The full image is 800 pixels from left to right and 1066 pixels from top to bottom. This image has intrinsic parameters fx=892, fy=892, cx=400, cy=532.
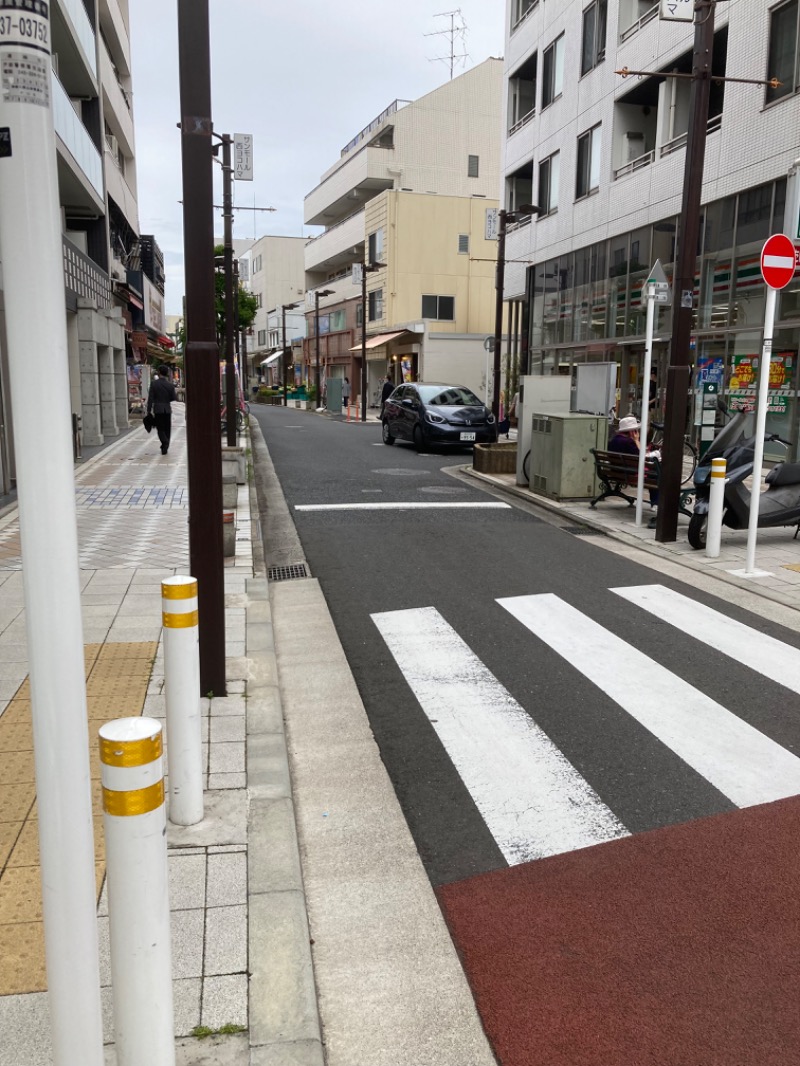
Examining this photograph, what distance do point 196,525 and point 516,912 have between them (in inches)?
106

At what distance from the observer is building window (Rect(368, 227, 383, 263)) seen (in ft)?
156

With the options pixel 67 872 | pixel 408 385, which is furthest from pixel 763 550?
pixel 408 385

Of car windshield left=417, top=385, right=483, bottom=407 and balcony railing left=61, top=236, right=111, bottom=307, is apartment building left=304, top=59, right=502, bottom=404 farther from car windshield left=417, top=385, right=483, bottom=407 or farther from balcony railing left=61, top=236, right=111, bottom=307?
car windshield left=417, top=385, right=483, bottom=407

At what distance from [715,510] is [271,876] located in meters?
7.26

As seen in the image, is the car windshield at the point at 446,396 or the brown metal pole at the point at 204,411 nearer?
the brown metal pole at the point at 204,411

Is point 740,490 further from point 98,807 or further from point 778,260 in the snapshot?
point 98,807

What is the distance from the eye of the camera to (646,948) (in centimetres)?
304

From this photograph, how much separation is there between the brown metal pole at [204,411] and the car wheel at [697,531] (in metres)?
6.37

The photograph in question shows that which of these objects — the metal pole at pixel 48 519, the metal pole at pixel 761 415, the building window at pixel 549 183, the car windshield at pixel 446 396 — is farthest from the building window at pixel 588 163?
the metal pole at pixel 48 519

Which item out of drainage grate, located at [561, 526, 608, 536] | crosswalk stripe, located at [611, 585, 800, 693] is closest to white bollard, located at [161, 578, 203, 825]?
crosswalk stripe, located at [611, 585, 800, 693]

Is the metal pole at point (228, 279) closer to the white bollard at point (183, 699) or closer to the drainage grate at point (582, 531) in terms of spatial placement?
the drainage grate at point (582, 531)

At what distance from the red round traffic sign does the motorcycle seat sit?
237 centimetres

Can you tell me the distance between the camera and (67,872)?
194 centimetres

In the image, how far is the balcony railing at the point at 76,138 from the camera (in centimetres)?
1716
